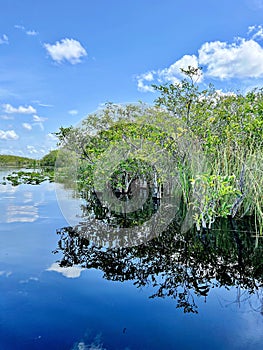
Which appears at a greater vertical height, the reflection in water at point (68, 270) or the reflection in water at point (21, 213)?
the reflection in water at point (21, 213)

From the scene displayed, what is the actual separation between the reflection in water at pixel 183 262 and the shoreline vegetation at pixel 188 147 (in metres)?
0.44

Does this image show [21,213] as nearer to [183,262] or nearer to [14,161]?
[183,262]

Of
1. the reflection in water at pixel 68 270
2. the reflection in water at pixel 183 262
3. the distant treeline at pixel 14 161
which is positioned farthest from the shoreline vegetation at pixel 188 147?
the distant treeline at pixel 14 161

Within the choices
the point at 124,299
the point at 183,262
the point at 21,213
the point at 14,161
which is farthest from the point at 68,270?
the point at 14,161

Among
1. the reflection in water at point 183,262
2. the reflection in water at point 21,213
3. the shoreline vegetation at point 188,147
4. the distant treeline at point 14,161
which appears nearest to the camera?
the reflection in water at point 183,262

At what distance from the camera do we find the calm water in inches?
79.4

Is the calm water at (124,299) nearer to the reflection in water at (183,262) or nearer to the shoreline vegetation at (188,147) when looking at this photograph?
the reflection in water at (183,262)

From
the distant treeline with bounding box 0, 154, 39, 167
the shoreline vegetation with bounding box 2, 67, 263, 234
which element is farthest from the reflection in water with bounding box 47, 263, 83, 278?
the distant treeline with bounding box 0, 154, 39, 167

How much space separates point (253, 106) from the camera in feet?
15.3

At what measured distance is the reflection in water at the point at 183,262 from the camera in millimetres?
2790

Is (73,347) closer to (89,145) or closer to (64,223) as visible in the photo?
(64,223)

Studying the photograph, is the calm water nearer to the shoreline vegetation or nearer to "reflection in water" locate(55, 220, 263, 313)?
"reflection in water" locate(55, 220, 263, 313)

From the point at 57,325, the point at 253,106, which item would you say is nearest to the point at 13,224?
the point at 57,325

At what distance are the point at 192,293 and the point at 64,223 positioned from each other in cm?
313
